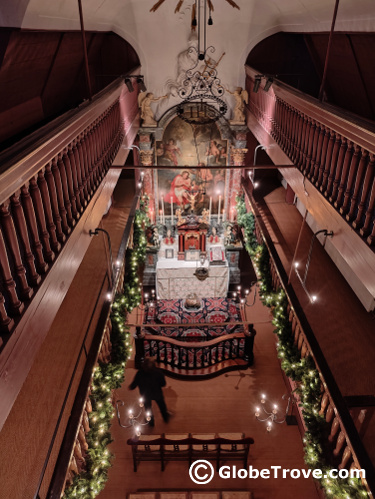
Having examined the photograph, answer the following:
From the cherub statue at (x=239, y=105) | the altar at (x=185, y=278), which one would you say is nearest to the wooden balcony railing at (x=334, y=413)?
the altar at (x=185, y=278)

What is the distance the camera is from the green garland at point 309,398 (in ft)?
12.3

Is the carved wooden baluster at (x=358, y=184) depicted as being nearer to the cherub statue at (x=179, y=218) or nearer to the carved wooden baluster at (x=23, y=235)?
the carved wooden baluster at (x=23, y=235)

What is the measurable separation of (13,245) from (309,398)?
14.0ft

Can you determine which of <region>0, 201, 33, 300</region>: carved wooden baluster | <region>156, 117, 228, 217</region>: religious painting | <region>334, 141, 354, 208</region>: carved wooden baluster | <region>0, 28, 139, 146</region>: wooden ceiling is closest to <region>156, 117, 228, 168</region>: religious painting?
<region>156, 117, 228, 217</region>: religious painting

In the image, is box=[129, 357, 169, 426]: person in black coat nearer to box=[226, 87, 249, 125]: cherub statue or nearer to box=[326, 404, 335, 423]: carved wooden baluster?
box=[326, 404, 335, 423]: carved wooden baluster

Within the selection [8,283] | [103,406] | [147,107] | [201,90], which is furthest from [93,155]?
[201,90]

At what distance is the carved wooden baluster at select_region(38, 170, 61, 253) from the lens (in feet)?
8.87

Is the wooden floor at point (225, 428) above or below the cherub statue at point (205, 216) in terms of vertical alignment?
below

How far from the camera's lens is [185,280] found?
1018 centimetres

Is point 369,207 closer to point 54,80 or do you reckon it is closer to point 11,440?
point 11,440

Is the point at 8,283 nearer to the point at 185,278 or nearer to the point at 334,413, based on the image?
the point at 334,413

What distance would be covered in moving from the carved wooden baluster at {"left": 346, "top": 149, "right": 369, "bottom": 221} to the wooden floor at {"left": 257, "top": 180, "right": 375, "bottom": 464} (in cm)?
211

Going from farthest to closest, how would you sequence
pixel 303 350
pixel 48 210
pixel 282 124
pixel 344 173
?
pixel 282 124
pixel 303 350
pixel 344 173
pixel 48 210

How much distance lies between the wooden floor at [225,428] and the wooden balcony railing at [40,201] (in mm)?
4090
